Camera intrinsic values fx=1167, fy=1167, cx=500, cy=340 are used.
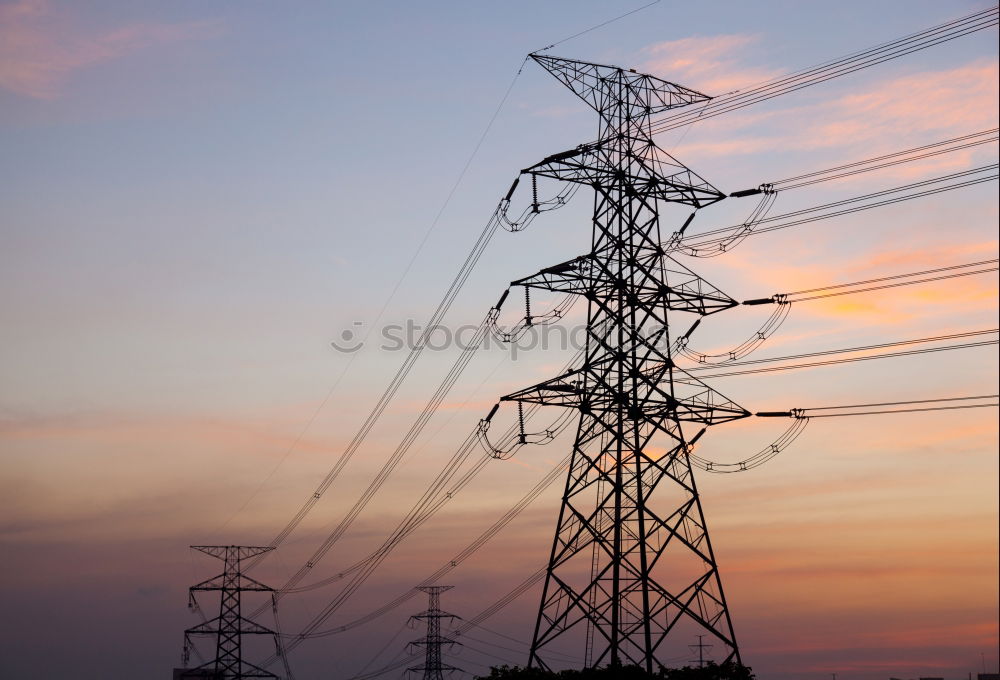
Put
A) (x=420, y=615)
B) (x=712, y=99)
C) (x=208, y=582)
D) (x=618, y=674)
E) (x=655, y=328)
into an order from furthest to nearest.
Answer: (x=420, y=615) → (x=208, y=582) → (x=712, y=99) → (x=655, y=328) → (x=618, y=674)

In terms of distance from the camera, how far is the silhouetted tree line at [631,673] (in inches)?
1626

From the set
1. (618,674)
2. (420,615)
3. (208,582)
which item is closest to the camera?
(618,674)

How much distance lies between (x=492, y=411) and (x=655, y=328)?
7.20 meters

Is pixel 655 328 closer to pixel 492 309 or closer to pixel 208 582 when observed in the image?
pixel 492 309

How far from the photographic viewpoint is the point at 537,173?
45.0 metres

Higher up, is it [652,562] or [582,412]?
[582,412]

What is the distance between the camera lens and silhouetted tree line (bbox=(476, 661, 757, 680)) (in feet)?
136

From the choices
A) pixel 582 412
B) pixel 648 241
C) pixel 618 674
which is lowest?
pixel 618 674

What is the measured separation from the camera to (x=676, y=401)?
141 ft

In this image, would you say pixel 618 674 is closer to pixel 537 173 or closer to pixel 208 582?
pixel 537 173

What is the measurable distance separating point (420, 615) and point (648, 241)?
208 feet

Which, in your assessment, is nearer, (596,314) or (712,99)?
(596,314)

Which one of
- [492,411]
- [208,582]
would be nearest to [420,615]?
[208,582]

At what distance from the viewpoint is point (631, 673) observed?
1633 inches
